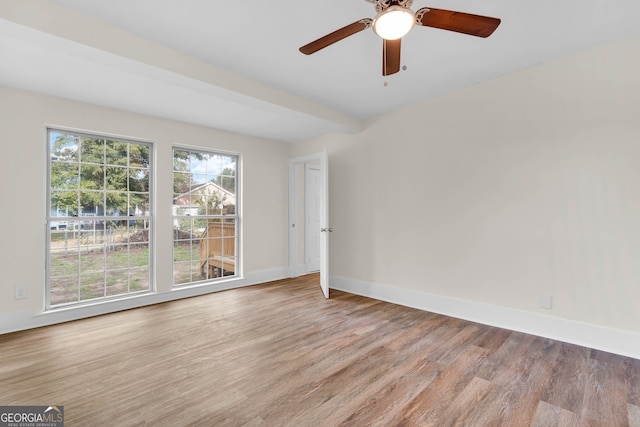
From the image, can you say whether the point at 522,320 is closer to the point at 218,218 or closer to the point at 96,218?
the point at 218,218

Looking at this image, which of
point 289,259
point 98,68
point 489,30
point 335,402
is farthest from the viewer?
point 289,259

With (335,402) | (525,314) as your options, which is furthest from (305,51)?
(525,314)

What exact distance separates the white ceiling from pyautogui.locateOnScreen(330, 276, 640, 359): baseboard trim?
2.40m

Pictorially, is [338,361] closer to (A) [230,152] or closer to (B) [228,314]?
(B) [228,314]

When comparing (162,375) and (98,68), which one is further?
(98,68)

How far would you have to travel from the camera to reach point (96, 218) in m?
3.58

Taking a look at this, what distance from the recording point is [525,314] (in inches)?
113

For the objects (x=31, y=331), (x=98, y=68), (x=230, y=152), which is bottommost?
(x=31, y=331)

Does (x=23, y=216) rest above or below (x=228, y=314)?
above

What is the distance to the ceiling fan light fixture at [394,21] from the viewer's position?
1.49 meters

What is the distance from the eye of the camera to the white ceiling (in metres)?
1.96

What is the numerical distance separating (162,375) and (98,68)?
2.65 m

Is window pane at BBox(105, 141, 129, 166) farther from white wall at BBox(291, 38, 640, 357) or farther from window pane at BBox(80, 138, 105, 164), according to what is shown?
white wall at BBox(291, 38, 640, 357)

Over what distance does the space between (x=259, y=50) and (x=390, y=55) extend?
119 centimetres
